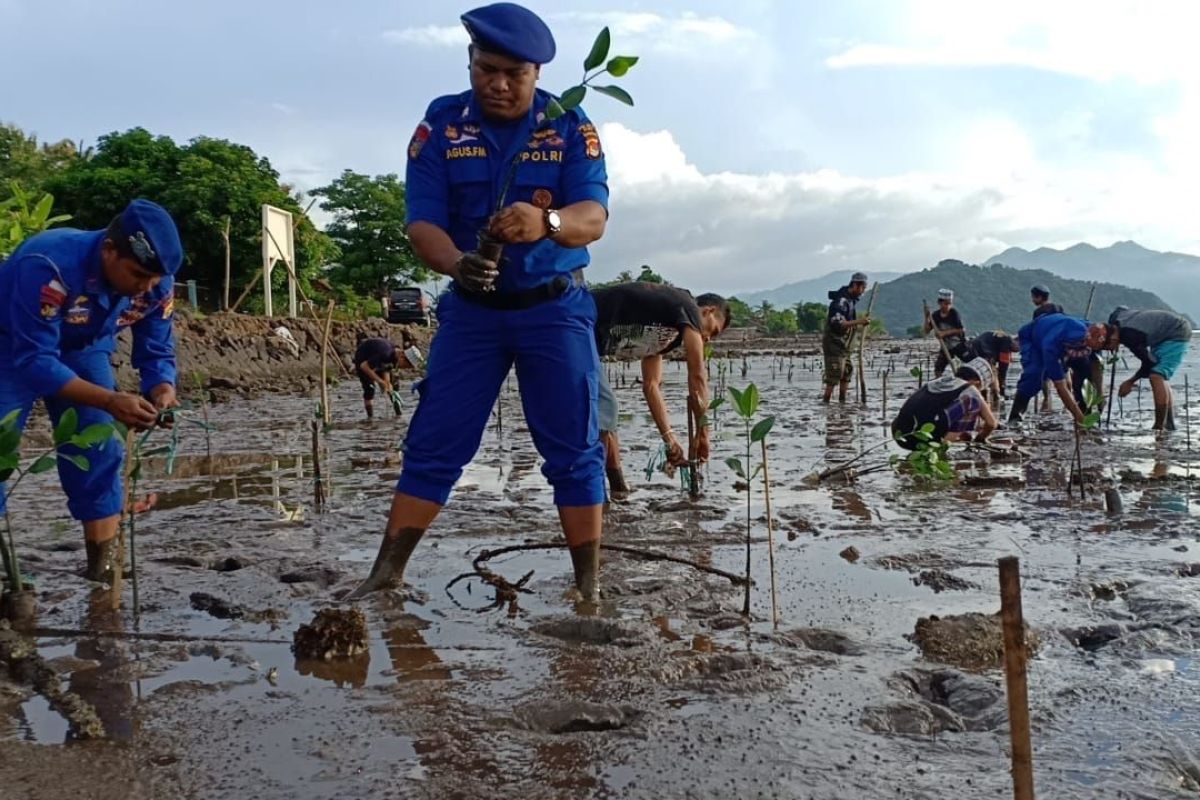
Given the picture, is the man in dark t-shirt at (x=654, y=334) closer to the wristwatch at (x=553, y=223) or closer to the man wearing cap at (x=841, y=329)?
the wristwatch at (x=553, y=223)

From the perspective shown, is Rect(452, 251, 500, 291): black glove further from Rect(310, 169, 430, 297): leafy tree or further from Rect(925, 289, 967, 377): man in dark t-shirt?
Rect(310, 169, 430, 297): leafy tree

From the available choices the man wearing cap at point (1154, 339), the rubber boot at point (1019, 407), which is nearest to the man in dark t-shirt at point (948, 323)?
the rubber boot at point (1019, 407)

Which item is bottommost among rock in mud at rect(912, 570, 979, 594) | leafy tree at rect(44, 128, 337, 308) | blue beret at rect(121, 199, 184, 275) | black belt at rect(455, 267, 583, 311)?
rock in mud at rect(912, 570, 979, 594)

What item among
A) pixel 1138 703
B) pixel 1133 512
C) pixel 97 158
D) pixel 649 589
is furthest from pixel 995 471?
pixel 97 158

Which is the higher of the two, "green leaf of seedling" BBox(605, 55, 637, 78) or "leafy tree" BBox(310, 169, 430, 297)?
"leafy tree" BBox(310, 169, 430, 297)

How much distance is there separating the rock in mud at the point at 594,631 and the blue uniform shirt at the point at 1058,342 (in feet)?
26.7

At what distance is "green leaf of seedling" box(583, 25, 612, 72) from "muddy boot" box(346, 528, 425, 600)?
1676mm

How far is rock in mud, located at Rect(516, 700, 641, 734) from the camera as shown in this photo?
207cm

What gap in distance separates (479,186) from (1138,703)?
233cm

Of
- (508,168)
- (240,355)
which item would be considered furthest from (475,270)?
(240,355)

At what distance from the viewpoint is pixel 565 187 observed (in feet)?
9.55

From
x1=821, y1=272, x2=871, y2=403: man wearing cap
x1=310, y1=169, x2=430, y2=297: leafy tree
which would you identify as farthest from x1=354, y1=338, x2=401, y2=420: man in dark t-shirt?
x1=310, y1=169, x2=430, y2=297: leafy tree

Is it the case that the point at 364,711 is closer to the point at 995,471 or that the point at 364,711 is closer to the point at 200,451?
the point at 995,471

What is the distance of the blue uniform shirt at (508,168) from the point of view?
2889 mm
